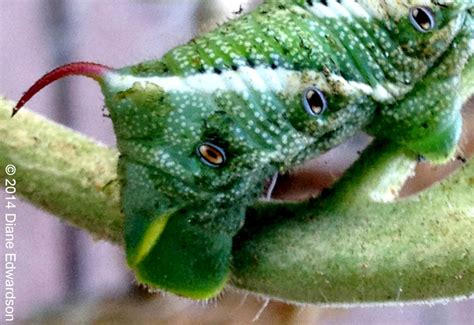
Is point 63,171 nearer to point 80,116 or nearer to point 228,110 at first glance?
point 228,110

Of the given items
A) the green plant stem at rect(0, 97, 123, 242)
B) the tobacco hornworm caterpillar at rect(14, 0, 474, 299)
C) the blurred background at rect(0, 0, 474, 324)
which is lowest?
the blurred background at rect(0, 0, 474, 324)

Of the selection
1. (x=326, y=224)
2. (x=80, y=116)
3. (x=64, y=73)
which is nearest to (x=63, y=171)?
(x=64, y=73)

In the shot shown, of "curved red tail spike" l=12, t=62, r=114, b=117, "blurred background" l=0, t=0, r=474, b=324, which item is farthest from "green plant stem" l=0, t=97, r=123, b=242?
"blurred background" l=0, t=0, r=474, b=324

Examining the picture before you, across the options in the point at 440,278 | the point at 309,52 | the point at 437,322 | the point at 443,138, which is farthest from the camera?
the point at 437,322

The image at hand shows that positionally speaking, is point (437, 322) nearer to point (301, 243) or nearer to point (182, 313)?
point (182, 313)

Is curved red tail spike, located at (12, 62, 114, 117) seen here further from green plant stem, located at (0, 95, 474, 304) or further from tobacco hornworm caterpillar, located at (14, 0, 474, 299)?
green plant stem, located at (0, 95, 474, 304)

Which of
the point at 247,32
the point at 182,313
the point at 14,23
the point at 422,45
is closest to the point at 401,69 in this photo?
the point at 422,45

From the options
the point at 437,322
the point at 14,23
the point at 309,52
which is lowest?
the point at 437,322

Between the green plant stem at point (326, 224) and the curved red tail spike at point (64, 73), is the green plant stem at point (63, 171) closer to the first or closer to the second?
the green plant stem at point (326, 224)
